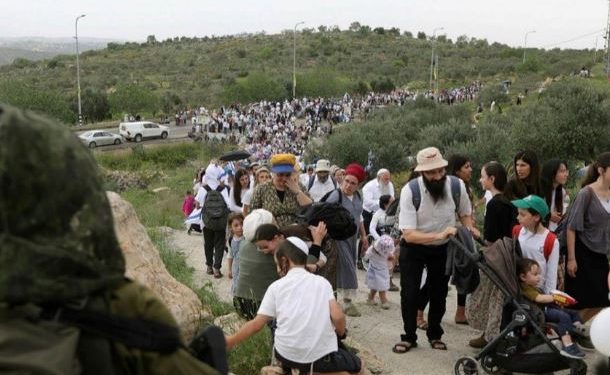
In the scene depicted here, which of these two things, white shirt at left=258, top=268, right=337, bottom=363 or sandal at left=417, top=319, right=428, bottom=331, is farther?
sandal at left=417, top=319, right=428, bottom=331

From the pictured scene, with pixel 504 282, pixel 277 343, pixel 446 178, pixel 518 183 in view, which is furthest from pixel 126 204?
pixel 518 183

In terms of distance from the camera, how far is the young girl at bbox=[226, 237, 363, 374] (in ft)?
11.5

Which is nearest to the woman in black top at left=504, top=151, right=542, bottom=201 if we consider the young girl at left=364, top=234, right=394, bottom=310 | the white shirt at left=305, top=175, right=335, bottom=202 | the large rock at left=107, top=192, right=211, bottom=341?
the young girl at left=364, top=234, right=394, bottom=310

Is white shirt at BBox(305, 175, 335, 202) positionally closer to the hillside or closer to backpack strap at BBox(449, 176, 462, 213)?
backpack strap at BBox(449, 176, 462, 213)

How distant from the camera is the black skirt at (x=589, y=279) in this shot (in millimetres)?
5234

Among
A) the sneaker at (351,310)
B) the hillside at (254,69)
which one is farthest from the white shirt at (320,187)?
the hillside at (254,69)

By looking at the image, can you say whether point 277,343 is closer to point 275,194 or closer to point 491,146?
point 275,194

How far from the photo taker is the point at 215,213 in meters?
8.06

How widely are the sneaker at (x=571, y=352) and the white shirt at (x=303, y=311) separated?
180 centimetres

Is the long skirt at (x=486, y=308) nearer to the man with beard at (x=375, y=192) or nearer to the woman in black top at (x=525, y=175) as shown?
the woman in black top at (x=525, y=175)

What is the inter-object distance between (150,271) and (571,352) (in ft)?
9.75

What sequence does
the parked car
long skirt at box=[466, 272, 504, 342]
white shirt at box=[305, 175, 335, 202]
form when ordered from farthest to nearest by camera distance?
the parked car < white shirt at box=[305, 175, 335, 202] < long skirt at box=[466, 272, 504, 342]

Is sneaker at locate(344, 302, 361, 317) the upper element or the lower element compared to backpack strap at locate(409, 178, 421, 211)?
lower

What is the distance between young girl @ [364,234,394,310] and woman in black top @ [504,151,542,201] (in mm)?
1452
